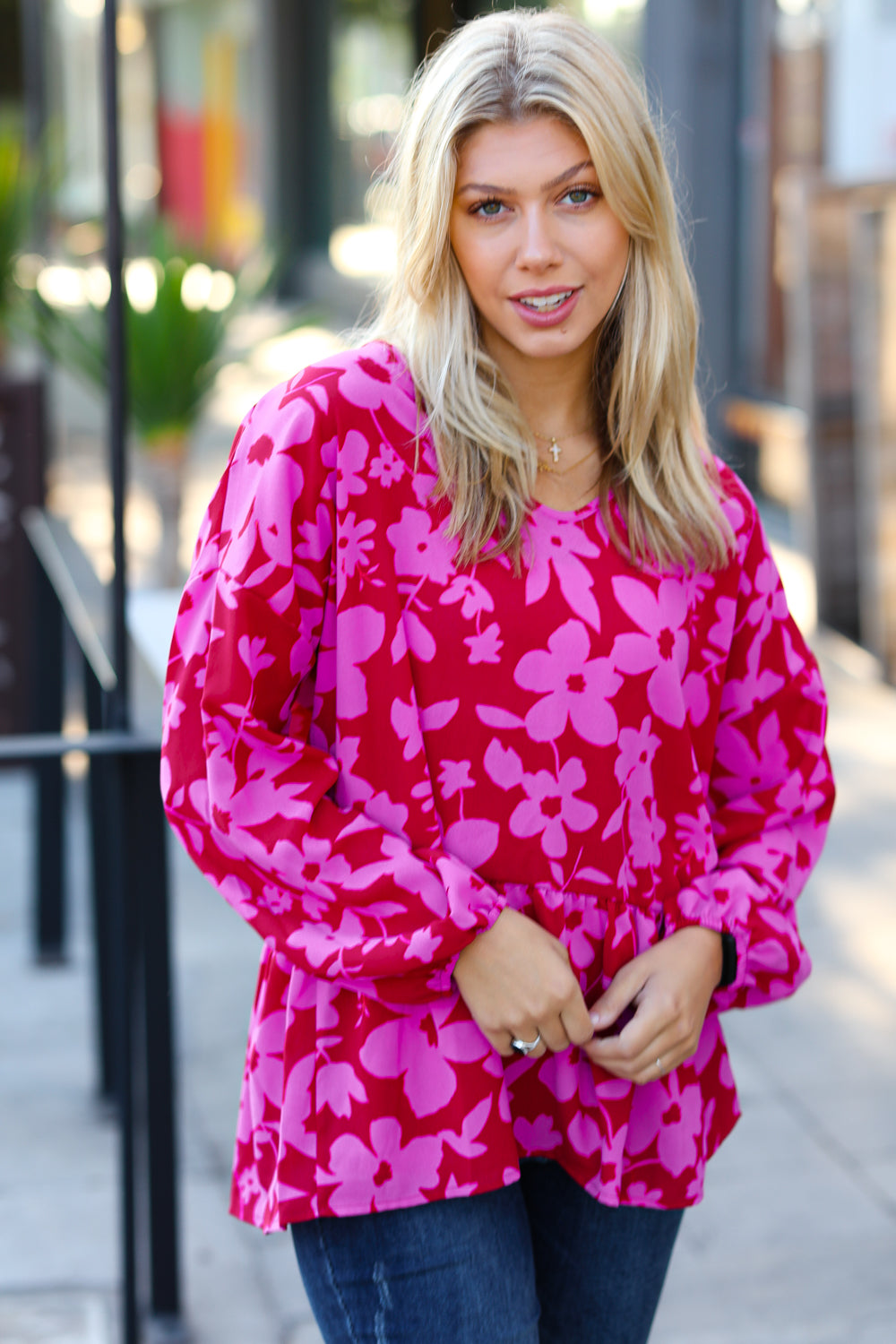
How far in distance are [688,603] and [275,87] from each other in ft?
46.4

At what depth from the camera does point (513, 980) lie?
1.43 meters

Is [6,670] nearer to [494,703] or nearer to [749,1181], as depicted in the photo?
[749,1181]

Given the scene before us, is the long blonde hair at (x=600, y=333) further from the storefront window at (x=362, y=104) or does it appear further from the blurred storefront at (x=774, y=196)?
the storefront window at (x=362, y=104)

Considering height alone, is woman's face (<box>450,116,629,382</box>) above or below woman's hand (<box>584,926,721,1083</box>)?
above

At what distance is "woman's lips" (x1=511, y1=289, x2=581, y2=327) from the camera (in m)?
1.50

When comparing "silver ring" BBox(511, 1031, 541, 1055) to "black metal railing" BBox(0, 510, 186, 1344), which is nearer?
"silver ring" BBox(511, 1031, 541, 1055)

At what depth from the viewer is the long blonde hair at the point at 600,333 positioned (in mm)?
1446

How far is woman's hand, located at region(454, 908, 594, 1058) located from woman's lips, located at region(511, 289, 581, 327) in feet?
1.75

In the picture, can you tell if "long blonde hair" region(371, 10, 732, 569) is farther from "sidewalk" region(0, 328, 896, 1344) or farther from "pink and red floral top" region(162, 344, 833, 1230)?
"sidewalk" region(0, 328, 896, 1344)

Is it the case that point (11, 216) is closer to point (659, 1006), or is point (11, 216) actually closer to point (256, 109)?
point (659, 1006)

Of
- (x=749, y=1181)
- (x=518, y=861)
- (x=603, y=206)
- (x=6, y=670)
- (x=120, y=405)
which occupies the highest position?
(x=603, y=206)

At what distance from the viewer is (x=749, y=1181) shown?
9.90 feet

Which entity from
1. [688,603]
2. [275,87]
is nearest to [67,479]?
[275,87]

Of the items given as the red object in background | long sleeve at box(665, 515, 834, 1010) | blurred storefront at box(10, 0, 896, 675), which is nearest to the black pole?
blurred storefront at box(10, 0, 896, 675)
